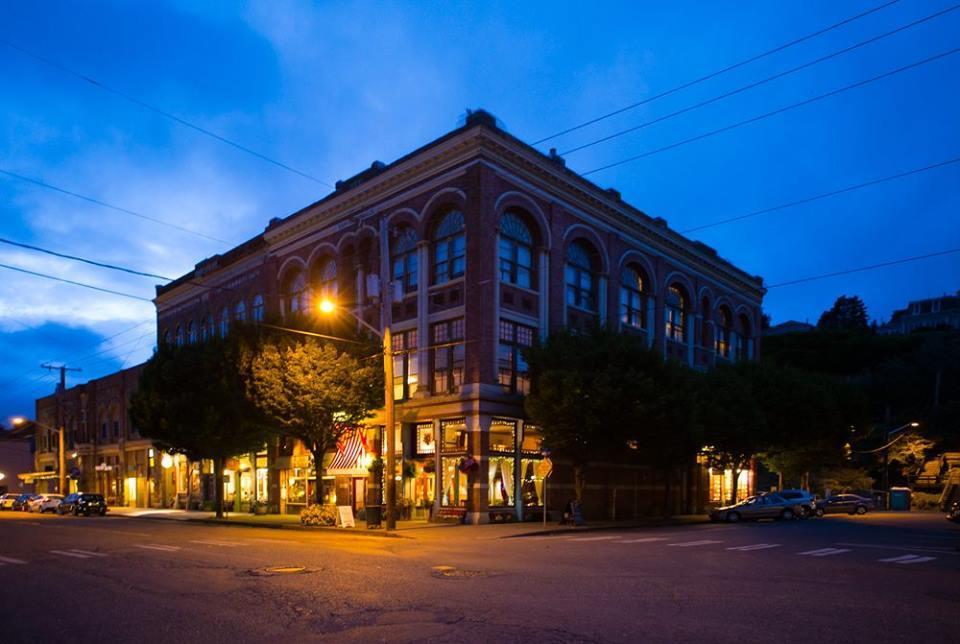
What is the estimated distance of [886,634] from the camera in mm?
8617

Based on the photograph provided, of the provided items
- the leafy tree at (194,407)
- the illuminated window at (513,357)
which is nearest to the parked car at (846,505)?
the illuminated window at (513,357)

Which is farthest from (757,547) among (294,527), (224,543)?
(294,527)

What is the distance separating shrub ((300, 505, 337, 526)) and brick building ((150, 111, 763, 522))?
4067 mm

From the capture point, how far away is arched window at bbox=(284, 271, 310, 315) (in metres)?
41.1

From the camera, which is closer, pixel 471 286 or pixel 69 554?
pixel 69 554

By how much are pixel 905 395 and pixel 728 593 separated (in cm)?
6587

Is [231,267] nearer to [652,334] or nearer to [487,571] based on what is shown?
[652,334]

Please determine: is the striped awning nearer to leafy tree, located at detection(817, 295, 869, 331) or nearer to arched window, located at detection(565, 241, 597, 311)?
arched window, located at detection(565, 241, 597, 311)

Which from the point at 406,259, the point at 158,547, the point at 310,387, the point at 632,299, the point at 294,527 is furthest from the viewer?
the point at 632,299

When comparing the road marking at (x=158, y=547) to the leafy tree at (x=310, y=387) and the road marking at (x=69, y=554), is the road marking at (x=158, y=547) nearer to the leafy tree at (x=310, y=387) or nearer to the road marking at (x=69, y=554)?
the road marking at (x=69, y=554)

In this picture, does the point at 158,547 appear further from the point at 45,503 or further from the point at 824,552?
the point at 45,503

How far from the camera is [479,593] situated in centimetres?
1118

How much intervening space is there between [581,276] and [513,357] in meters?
6.99

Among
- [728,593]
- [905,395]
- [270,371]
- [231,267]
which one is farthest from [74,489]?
[905,395]
